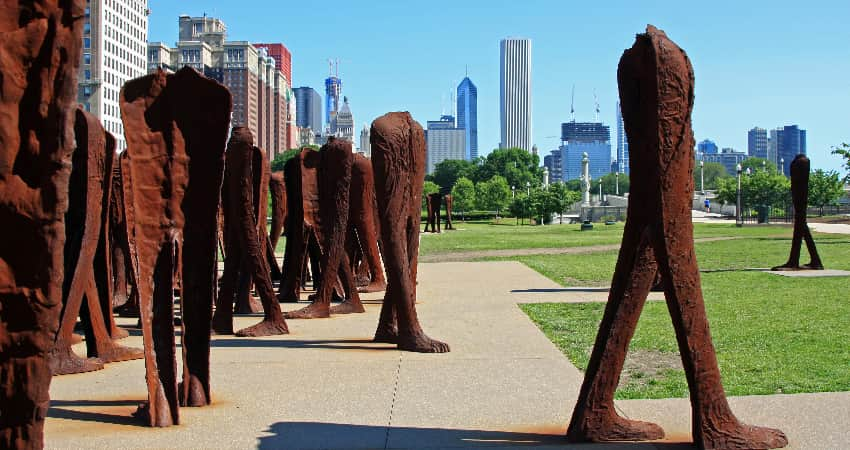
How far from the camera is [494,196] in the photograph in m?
81.5

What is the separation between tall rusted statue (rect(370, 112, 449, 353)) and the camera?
864 centimetres

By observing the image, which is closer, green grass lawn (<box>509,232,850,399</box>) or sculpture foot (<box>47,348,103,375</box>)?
green grass lawn (<box>509,232,850,399</box>)

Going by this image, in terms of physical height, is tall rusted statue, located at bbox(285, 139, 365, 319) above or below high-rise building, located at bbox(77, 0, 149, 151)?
below

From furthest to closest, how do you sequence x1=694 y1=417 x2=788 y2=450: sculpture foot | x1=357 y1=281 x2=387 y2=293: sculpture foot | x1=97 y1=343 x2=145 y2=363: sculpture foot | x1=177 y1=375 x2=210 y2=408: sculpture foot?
x1=357 y1=281 x2=387 y2=293: sculpture foot < x1=97 y1=343 x2=145 y2=363: sculpture foot < x1=177 y1=375 x2=210 y2=408: sculpture foot < x1=694 y1=417 x2=788 y2=450: sculpture foot

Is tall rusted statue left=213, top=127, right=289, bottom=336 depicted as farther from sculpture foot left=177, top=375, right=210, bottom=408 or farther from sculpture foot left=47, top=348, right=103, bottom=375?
sculpture foot left=177, top=375, right=210, bottom=408

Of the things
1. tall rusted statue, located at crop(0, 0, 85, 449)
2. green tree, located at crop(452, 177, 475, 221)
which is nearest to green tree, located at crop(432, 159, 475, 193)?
green tree, located at crop(452, 177, 475, 221)

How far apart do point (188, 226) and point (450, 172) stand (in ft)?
393

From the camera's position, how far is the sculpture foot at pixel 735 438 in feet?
15.9

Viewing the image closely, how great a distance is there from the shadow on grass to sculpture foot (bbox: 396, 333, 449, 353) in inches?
116

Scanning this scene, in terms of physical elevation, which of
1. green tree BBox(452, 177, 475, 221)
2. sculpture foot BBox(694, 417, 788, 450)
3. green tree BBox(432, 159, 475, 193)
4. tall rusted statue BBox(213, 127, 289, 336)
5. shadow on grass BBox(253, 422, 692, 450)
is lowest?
shadow on grass BBox(253, 422, 692, 450)

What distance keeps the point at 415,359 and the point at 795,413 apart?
3539 mm

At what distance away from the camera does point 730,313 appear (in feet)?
36.9

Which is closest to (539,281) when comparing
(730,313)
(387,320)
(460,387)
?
(730,313)

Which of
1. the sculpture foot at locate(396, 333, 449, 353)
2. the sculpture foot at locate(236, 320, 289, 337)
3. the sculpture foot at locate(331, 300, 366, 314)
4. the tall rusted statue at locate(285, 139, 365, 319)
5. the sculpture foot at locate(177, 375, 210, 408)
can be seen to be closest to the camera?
the sculpture foot at locate(177, 375, 210, 408)
